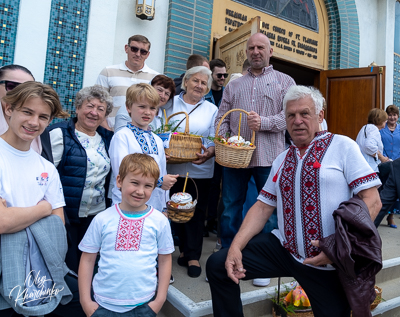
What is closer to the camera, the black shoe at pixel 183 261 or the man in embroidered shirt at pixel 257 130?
the man in embroidered shirt at pixel 257 130

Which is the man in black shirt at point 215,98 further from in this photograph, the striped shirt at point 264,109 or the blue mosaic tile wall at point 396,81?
the blue mosaic tile wall at point 396,81

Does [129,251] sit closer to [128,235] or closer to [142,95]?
[128,235]

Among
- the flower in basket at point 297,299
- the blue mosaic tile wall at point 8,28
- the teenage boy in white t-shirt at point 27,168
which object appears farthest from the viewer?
the blue mosaic tile wall at point 8,28

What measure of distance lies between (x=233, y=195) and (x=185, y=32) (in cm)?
336

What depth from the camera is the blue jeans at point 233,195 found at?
9.84ft

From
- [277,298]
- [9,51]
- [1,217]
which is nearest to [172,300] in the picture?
[277,298]

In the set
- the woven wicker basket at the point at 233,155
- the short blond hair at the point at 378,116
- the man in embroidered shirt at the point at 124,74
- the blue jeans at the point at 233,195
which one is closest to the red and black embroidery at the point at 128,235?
the woven wicker basket at the point at 233,155

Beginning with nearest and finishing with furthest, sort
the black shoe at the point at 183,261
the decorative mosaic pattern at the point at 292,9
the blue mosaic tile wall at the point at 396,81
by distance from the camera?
the black shoe at the point at 183,261
the decorative mosaic pattern at the point at 292,9
the blue mosaic tile wall at the point at 396,81

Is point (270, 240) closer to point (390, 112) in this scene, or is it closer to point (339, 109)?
point (390, 112)

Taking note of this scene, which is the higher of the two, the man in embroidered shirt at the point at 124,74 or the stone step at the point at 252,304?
the man in embroidered shirt at the point at 124,74

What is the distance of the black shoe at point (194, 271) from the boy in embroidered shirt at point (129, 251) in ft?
3.57

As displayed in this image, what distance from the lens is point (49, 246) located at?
1.75 m

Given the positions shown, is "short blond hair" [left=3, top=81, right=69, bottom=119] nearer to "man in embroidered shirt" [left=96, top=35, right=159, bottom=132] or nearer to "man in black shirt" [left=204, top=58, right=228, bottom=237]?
"man in embroidered shirt" [left=96, top=35, right=159, bottom=132]

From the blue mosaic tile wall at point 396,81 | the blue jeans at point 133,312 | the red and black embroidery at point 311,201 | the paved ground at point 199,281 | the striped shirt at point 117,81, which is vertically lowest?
the paved ground at point 199,281
